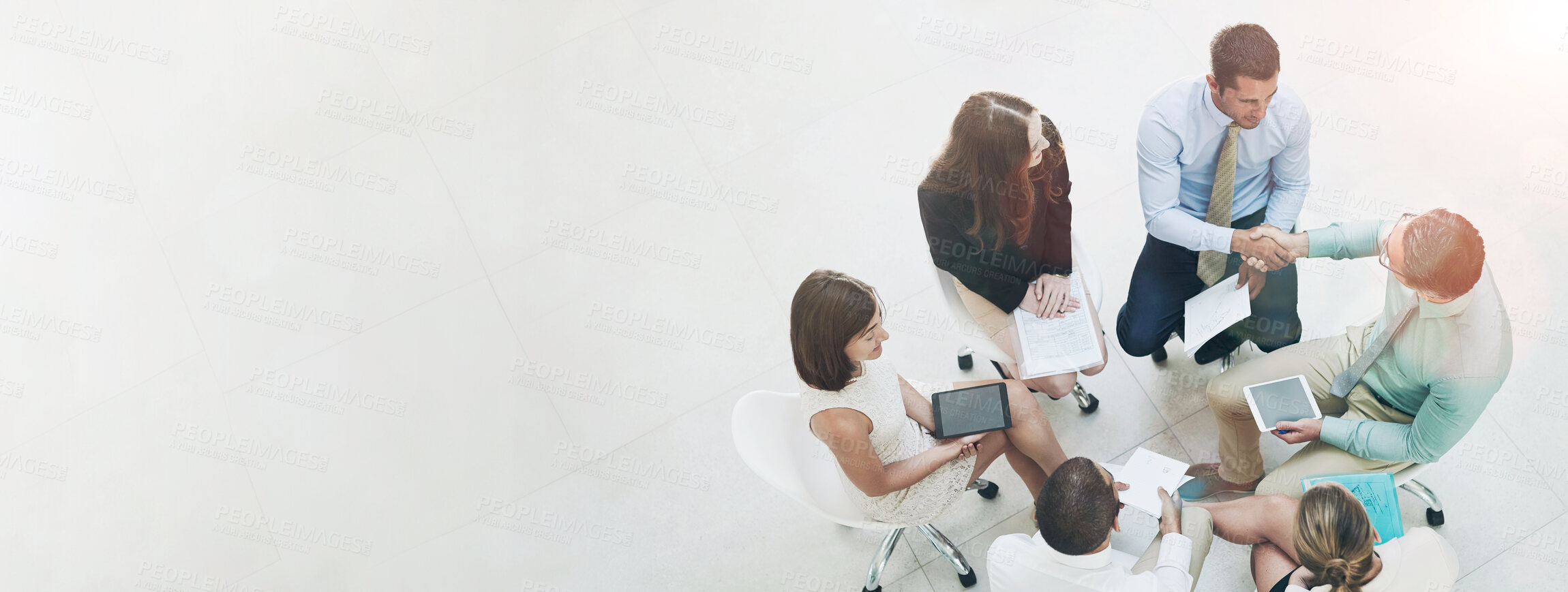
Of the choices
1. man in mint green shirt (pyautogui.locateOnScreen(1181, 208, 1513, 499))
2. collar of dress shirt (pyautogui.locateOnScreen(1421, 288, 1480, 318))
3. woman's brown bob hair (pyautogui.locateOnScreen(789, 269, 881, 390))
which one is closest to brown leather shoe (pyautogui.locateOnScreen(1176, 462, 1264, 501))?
man in mint green shirt (pyautogui.locateOnScreen(1181, 208, 1513, 499))

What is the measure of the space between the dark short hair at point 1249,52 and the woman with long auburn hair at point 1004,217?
0.50 m

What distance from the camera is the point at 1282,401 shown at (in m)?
2.88

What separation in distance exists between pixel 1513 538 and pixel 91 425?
490 centimetres

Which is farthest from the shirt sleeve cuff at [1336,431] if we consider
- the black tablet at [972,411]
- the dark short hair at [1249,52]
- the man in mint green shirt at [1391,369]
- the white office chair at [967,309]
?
the dark short hair at [1249,52]

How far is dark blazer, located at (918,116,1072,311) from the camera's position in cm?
298

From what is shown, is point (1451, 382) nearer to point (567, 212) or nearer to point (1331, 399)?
point (1331, 399)

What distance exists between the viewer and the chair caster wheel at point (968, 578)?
3168mm

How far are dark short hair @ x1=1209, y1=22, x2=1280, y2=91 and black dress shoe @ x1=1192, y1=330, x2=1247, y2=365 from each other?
36.4 inches

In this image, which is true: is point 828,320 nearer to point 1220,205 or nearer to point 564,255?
point 1220,205

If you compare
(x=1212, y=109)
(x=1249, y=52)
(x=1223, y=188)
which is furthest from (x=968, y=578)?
(x=1249, y=52)

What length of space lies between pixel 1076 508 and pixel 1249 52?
129 cm

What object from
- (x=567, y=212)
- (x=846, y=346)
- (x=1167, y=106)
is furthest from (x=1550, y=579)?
(x=567, y=212)

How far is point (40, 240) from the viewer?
4.31 m

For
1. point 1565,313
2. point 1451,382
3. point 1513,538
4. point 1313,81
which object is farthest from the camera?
point 1313,81
